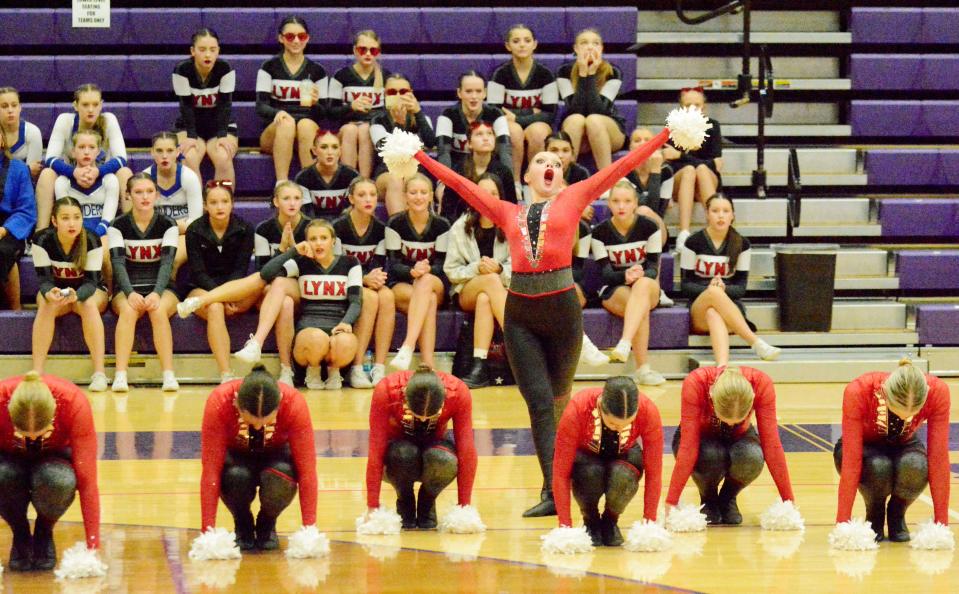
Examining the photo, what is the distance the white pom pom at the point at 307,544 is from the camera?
4324 mm

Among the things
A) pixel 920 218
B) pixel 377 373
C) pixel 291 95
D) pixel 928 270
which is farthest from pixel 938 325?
pixel 291 95

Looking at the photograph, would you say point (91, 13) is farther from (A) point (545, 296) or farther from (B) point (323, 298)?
(A) point (545, 296)

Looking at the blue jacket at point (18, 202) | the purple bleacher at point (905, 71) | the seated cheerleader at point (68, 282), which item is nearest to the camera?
the seated cheerleader at point (68, 282)

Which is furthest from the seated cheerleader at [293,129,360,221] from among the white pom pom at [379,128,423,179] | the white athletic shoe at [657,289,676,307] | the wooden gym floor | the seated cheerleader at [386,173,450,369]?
the white pom pom at [379,128,423,179]

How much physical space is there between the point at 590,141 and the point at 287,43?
86.3 inches

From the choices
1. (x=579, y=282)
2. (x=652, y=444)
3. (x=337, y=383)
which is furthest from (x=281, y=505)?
(x=579, y=282)

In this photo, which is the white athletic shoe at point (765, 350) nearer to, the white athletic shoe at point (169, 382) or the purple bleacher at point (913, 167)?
the purple bleacher at point (913, 167)

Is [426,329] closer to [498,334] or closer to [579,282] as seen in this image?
[498,334]

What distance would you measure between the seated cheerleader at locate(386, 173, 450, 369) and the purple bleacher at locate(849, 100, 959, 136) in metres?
3.78

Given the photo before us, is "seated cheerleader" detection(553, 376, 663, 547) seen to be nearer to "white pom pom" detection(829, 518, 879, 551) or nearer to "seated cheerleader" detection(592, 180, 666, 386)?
"white pom pom" detection(829, 518, 879, 551)

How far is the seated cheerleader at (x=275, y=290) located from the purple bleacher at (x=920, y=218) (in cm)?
424

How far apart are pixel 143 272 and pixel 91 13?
2693mm

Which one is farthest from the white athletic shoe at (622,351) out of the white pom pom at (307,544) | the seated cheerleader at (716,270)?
the white pom pom at (307,544)

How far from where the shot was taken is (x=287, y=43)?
883 centimetres
